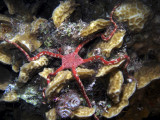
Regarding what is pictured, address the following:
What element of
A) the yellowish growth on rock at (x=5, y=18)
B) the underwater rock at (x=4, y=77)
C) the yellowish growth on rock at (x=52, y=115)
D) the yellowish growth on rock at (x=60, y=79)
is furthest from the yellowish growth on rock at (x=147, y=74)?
the underwater rock at (x=4, y=77)

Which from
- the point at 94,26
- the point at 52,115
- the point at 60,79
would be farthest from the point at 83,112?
the point at 94,26

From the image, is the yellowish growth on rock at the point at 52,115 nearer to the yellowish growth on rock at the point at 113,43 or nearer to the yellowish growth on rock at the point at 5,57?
the yellowish growth on rock at the point at 113,43

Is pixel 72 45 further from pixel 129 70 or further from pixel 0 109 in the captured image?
pixel 0 109

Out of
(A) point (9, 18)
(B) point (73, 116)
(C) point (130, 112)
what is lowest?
(C) point (130, 112)

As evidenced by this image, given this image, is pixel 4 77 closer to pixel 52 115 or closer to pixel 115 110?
pixel 52 115

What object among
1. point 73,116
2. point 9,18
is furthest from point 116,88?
point 9,18

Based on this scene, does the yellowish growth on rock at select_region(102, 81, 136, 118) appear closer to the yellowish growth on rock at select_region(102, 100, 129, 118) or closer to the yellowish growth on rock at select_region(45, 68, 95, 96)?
the yellowish growth on rock at select_region(102, 100, 129, 118)
